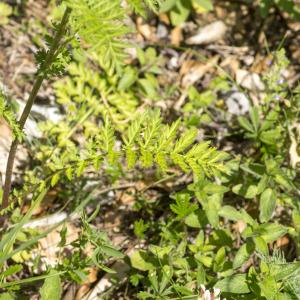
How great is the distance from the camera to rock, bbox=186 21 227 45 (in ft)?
12.4

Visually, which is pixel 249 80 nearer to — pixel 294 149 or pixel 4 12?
pixel 294 149

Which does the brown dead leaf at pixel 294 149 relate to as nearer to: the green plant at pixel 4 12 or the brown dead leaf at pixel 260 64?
the brown dead leaf at pixel 260 64

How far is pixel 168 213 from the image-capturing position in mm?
2941

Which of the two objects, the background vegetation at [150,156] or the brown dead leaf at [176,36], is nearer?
the background vegetation at [150,156]

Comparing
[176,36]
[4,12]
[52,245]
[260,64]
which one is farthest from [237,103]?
[4,12]

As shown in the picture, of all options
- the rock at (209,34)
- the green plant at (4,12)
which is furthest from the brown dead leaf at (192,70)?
the green plant at (4,12)

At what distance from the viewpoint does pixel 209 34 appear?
3783 millimetres

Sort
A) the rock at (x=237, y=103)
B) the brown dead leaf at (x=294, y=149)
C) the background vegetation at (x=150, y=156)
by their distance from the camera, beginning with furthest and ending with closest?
the rock at (x=237, y=103), the brown dead leaf at (x=294, y=149), the background vegetation at (x=150, y=156)

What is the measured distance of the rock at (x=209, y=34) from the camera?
3.77 meters

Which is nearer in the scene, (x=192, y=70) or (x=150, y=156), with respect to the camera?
(x=150, y=156)

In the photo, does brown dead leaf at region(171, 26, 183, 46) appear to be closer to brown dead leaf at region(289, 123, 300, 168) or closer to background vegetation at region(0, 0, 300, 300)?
background vegetation at region(0, 0, 300, 300)

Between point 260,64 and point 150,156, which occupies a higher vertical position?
point 150,156

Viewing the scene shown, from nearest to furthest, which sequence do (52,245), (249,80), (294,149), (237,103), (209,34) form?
(52,245) → (294,149) → (237,103) → (249,80) → (209,34)

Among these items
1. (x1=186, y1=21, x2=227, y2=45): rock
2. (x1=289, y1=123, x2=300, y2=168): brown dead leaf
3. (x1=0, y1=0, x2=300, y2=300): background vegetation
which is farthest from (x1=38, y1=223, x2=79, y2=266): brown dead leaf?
(x1=186, y1=21, x2=227, y2=45): rock
